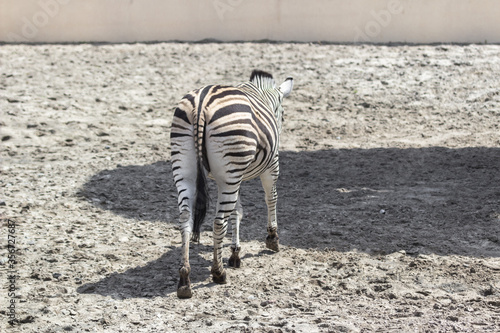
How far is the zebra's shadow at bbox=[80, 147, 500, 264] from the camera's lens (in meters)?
6.04

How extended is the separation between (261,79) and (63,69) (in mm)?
6908

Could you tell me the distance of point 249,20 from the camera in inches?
525

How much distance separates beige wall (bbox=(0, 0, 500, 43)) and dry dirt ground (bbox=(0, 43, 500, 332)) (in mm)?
491

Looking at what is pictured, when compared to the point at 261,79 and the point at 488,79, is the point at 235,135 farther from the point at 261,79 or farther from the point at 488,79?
the point at 488,79

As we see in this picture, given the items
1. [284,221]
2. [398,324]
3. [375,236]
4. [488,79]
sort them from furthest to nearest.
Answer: [488,79] < [284,221] < [375,236] < [398,324]

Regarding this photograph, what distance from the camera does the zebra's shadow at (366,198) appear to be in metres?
6.04

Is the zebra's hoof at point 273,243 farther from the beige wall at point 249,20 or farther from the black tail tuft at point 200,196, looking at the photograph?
the beige wall at point 249,20

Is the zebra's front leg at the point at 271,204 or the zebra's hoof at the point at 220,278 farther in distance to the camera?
the zebra's front leg at the point at 271,204

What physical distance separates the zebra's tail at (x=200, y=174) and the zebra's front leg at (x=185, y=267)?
0.09 m

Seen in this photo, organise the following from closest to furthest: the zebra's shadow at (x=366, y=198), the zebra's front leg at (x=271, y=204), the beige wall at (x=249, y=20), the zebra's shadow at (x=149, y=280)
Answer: the zebra's shadow at (x=149, y=280), the zebra's front leg at (x=271, y=204), the zebra's shadow at (x=366, y=198), the beige wall at (x=249, y=20)

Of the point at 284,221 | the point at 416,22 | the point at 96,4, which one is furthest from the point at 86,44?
the point at 284,221

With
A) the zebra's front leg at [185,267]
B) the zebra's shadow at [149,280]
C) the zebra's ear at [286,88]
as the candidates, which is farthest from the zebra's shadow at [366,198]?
the zebra's front leg at [185,267]

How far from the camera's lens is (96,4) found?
13172 mm

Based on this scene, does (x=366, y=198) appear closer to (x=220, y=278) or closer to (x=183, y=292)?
(x=220, y=278)
